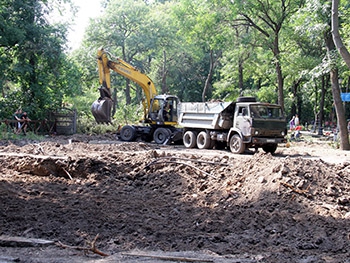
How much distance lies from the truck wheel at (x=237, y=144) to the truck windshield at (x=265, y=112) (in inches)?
44.0

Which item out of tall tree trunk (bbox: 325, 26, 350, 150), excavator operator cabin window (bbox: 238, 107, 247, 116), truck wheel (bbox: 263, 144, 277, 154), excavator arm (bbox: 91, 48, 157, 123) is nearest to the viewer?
excavator operator cabin window (bbox: 238, 107, 247, 116)

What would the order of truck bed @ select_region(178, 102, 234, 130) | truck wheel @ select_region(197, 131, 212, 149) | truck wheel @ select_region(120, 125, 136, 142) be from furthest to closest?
1. truck wheel @ select_region(120, 125, 136, 142)
2. truck wheel @ select_region(197, 131, 212, 149)
3. truck bed @ select_region(178, 102, 234, 130)

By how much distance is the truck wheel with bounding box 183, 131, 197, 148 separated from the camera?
19.2 m

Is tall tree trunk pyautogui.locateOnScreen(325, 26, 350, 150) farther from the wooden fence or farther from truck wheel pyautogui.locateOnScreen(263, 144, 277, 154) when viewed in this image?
the wooden fence

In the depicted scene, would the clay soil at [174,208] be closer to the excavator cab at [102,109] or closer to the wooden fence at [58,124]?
the excavator cab at [102,109]

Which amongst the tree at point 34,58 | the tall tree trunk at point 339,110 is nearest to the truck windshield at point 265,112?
the tall tree trunk at point 339,110

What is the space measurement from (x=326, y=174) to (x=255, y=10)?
54.0 feet

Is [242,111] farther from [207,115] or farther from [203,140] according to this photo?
[203,140]

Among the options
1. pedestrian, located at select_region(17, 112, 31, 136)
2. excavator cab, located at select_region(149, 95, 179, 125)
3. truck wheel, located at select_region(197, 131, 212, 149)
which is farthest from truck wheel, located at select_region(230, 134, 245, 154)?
pedestrian, located at select_region(17, 112, 31, 136)

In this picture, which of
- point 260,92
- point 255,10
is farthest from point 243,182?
point 260,92

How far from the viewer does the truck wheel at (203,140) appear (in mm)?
18411

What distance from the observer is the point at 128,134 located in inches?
876

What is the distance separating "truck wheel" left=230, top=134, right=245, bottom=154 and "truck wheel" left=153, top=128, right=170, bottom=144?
188 inches

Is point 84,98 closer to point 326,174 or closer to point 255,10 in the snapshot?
point 255,10
